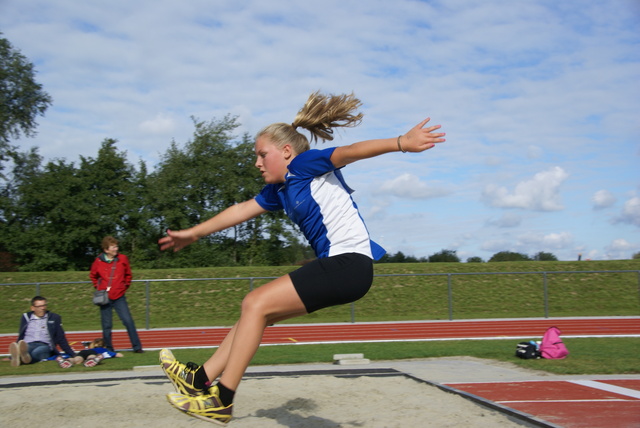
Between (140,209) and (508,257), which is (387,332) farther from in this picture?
(140,209)

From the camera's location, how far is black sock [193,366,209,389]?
11.7 feet

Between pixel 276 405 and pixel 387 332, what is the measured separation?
361 inches

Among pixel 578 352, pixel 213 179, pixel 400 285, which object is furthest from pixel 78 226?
pixel 578 352

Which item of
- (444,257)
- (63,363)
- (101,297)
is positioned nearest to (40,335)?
(63,363)

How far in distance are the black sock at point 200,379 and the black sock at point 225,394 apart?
138mm

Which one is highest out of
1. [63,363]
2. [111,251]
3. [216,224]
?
[216,224]

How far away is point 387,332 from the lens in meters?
14.7

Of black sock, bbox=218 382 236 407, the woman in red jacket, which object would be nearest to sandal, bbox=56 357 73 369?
the woman in red jacket

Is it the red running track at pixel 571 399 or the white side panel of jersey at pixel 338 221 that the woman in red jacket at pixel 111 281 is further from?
the white side panel of jersey at pixel 338 221

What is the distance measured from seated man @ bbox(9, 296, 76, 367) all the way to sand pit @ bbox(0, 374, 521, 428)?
7.77ft

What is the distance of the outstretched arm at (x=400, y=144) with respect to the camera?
3.20 m

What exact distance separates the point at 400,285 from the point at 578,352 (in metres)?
11.7

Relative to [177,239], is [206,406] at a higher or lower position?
lower

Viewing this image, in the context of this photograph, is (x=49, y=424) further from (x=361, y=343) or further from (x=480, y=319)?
(x=480, y=319)
